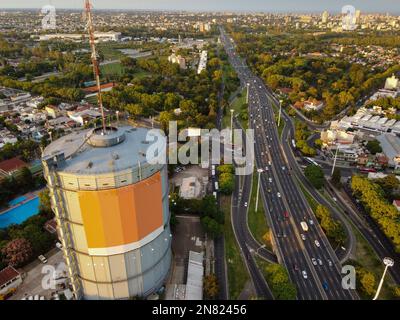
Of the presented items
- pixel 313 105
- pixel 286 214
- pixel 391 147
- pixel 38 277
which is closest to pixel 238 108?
pixel 313 105

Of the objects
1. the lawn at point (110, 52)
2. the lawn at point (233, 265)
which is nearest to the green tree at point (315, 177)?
the lawn at point (233, 265)

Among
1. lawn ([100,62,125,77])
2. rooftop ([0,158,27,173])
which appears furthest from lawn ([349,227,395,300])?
lawn ([100,62,125,77])

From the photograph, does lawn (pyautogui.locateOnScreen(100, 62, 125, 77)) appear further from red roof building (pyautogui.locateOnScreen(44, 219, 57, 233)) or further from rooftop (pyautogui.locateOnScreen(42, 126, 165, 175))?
rooftop (pyautogui.locateOnScreen(42, 126, 165, 175))

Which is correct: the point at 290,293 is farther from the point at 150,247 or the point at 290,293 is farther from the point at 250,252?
the point at 150,247

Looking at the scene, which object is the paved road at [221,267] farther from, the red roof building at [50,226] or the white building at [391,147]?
the white building at [391,147]

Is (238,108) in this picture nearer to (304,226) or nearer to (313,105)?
(313,105)

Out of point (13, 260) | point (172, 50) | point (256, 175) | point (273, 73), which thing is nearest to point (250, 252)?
point (256, 175)
